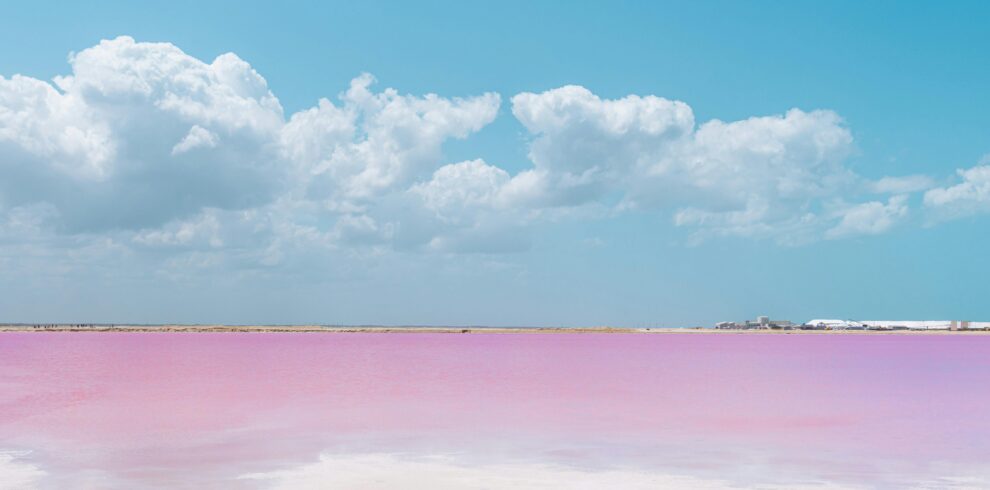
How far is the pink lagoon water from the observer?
16.8 m

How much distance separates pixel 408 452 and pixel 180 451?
16.8 ft

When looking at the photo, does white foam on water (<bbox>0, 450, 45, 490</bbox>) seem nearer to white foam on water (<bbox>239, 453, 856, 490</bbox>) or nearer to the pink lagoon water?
the pink lagoon water

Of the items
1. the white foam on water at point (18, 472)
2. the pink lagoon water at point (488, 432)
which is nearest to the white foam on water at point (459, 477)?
the pink lagoon water at point (488, 432)

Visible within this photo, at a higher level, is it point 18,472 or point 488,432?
point 488,432

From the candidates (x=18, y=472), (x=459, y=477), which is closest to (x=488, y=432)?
(x=459, y=477)

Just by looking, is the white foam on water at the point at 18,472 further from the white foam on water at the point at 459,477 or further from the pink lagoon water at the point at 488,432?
the white foam on water at the point at 459,477

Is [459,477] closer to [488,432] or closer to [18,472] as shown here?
[488,432]

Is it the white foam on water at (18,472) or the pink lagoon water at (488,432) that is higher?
the pink lagoon water at (488,432)

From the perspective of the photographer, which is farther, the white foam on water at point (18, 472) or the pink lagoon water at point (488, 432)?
the pink lagoon water at point (488, 432)

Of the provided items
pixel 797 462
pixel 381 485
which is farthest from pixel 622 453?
pixel 381 485

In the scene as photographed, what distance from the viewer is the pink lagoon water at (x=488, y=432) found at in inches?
659

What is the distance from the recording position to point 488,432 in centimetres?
2317

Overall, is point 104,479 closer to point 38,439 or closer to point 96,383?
point 38,439

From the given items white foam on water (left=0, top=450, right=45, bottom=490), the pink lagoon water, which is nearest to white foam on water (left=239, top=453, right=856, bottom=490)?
the pink lagoon water
